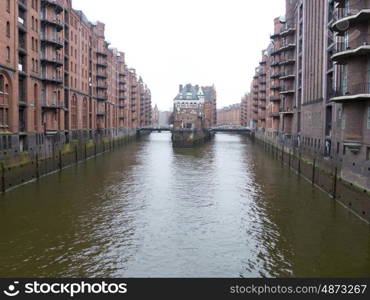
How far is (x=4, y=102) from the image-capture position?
1650 inches

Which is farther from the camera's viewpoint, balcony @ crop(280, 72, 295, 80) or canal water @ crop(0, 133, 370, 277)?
balcony @ crop(280, 72, 295, 80)

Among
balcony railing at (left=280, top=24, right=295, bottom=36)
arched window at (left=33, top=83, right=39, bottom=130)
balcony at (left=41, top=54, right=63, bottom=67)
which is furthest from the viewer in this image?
balcony railing at (left=280, top=24, right=295, bottom=36)

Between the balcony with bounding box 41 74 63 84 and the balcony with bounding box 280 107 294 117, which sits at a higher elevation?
the balcony with bounding box 41 74 63 84

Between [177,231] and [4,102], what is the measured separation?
1093 inches

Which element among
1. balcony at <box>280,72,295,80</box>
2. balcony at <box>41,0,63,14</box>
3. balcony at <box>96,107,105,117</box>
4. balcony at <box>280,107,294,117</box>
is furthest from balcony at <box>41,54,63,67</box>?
balcony at <box>280,107,294,117</box>

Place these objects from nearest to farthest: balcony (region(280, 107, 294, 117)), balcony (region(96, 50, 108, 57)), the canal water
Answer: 1. the canal water
2. balcony (region(280, 107, 294, 117))
3. balcony (region(96, 50, 108, 57))

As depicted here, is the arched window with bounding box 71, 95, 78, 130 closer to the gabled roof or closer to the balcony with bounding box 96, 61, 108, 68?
the balcony with bounding box 96, 61, 108, 68

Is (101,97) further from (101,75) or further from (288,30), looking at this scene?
(288,30)

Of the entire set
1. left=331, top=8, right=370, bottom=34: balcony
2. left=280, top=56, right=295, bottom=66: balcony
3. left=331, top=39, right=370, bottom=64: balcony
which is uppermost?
left=280, top=56, right=295, bottom=66: balcony

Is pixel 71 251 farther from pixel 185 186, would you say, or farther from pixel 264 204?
pixel 185 186

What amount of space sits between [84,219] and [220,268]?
35.6 feet

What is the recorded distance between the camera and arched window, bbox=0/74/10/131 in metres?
41.3

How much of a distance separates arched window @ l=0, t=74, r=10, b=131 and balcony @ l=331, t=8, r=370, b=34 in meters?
31.2

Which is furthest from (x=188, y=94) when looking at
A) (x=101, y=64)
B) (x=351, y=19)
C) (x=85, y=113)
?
(x=351, y=19)
